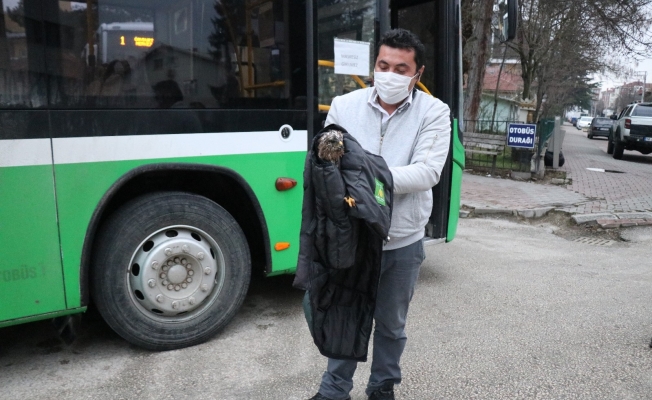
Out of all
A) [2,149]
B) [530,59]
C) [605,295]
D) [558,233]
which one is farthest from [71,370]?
[530,59]

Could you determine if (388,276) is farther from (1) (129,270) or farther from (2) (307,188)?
(1) (129,270)

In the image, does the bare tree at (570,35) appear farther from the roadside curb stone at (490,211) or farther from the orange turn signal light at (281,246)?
the orange turn signal light at (281,246)

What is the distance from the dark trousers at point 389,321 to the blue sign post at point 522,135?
32.4 ft

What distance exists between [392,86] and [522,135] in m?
10.1

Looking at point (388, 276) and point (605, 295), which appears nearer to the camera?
point (388, 276)

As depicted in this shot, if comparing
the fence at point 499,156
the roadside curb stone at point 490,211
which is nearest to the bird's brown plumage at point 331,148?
the roadside curb stone at point 490,211

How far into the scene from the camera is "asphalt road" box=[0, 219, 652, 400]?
317cm

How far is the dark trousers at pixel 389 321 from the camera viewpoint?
2686mm

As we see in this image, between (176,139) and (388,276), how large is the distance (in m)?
1.56

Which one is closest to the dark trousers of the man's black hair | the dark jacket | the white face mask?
the dark jacket

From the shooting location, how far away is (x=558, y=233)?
24.6 ft

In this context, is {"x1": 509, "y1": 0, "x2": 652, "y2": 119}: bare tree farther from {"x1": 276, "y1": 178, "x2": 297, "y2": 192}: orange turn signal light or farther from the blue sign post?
{"x1": 276, "y1": 178, "x2": 297, "y2": 192}: orange turn signal light

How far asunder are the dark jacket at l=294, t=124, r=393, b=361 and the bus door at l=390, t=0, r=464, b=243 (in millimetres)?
2456

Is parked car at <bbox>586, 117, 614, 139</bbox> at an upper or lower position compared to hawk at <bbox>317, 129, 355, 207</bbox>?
lower
